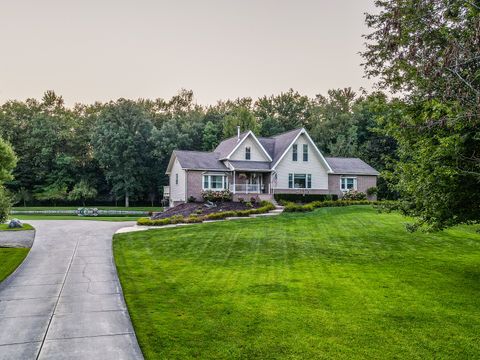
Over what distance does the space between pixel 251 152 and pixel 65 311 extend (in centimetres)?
2835

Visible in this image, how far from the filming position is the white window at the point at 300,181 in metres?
34.6

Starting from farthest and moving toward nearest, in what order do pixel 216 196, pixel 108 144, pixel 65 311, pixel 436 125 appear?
pixel 108 144, pixel 216 196, pixel 436 125, pixel 65 311

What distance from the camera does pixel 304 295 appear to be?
26.6ft

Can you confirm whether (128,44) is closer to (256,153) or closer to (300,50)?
(300,50)

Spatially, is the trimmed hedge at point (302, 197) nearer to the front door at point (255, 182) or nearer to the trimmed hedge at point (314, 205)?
the front door at point (255, 182)

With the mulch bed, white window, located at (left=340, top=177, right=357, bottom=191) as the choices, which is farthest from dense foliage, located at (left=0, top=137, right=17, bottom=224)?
white window, located at (left=340, top=177, right=357, bottom=191)

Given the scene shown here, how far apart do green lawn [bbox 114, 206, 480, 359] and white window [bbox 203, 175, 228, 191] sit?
16635mm

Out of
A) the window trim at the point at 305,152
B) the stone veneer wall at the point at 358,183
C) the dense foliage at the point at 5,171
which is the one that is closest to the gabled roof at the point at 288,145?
the window trim at the point at 305,152

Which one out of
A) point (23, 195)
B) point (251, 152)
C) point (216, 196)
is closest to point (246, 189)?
point (216, 196)

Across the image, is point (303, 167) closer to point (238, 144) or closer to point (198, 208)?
point (238, 144)

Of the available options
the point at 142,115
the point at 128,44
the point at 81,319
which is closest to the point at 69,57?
the point at 128,44

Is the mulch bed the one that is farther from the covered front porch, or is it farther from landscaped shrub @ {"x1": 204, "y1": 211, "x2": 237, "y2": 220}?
the covered front porch

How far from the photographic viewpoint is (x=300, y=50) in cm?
2444

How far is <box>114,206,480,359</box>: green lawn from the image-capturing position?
5570mm
